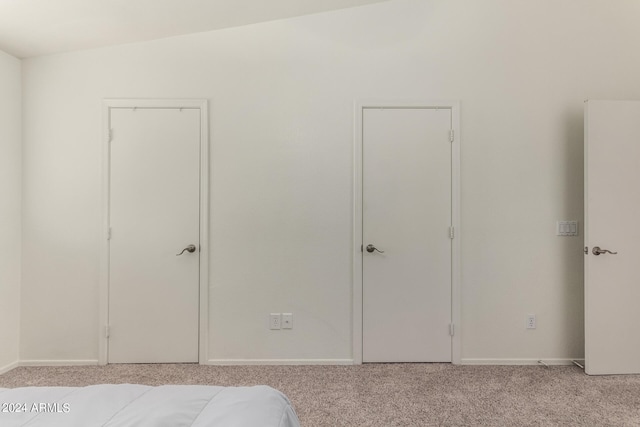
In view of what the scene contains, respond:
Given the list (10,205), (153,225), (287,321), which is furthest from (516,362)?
(10,205)

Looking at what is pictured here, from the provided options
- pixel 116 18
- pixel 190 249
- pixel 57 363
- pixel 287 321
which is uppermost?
pixel 116 18

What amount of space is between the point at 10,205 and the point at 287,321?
7.41 ft

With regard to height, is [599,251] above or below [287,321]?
above

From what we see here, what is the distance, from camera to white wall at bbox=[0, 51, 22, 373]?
8.22 ft

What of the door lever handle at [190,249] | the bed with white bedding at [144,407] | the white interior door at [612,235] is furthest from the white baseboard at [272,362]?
the white interior door at [612,235]

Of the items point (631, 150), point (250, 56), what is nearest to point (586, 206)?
point (631, 150)

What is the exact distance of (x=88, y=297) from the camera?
8.67 feet

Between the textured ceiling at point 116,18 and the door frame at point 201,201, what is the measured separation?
0.48 m

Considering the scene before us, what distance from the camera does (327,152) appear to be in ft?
8.73

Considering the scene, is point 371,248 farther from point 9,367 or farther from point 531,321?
point 9,367

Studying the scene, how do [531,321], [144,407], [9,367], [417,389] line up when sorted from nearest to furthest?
[144,407]
[417,389]
[9,367]
[531,321]

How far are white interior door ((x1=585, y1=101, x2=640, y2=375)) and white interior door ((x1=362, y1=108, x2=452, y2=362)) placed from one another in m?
0.97

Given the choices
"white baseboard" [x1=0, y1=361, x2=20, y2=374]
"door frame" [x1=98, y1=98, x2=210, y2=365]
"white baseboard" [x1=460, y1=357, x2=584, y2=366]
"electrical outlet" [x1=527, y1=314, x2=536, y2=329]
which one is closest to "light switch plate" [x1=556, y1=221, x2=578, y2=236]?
"electrical outlet" [x1=527, y1=314, x2=536, y2=329]

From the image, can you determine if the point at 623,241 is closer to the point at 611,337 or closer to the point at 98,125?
the point at 611,337
